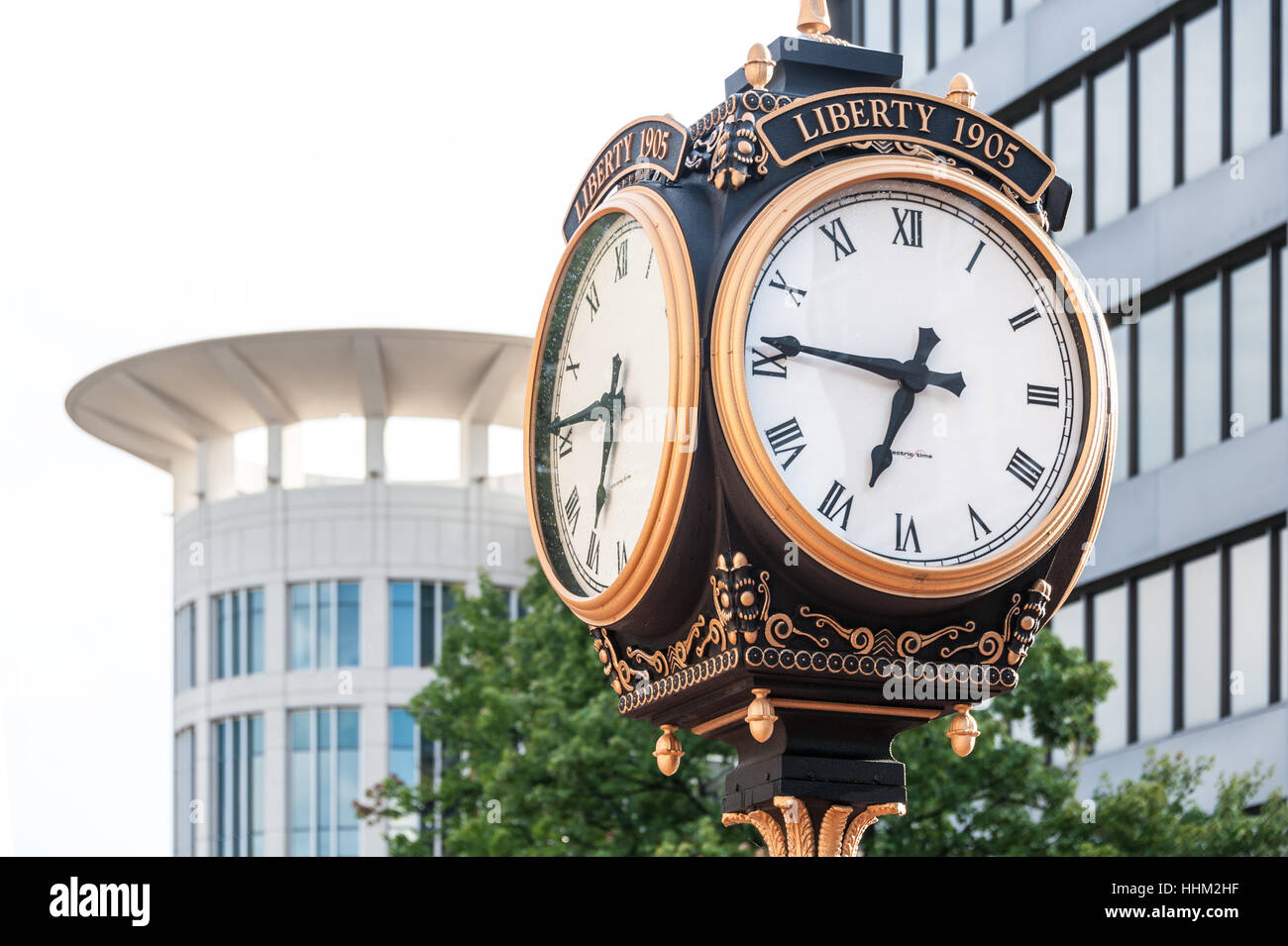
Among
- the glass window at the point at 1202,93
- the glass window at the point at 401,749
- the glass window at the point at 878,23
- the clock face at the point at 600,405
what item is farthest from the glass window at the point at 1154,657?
the glass window at the point at 401,749

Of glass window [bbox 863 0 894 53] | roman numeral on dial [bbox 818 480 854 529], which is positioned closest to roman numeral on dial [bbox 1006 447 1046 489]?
roman numeral on dial [bbox 818 480 854 529]

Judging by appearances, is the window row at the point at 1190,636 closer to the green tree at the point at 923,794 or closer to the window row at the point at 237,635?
the green tree at the point at 923,794

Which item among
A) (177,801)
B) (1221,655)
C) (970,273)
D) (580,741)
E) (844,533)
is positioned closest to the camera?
(844,533)

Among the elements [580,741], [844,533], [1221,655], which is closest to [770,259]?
[844,533]

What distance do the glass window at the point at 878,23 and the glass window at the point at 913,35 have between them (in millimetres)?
216

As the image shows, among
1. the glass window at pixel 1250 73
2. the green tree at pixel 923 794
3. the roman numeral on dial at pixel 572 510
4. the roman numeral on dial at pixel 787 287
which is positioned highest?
the glass window at pixel 1250 73

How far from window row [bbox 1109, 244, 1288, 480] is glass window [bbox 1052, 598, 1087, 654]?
1867 mm

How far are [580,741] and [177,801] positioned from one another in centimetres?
3677

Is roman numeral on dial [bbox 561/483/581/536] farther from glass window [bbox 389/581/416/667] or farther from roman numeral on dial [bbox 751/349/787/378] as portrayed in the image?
glass window [bbox 389/581/416/667]

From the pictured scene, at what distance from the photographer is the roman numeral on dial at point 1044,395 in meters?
3.98
